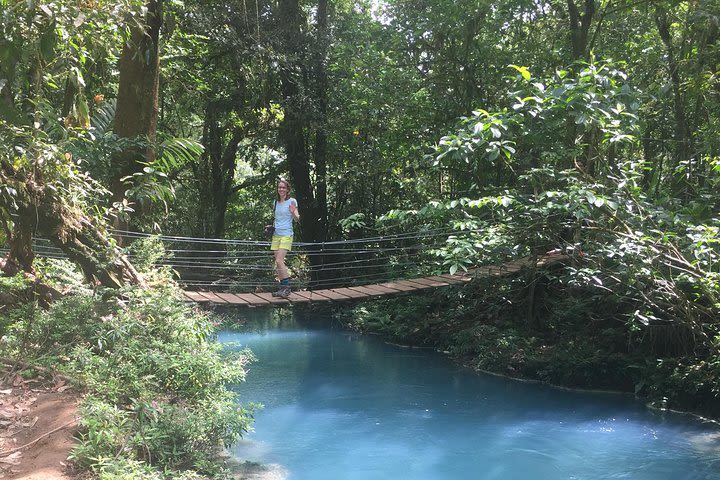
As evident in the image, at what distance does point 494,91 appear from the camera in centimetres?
630

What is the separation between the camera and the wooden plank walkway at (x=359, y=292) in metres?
4.58

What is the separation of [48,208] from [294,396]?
86.9 inches

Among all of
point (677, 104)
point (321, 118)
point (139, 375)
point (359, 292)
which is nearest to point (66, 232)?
point (139, 375)

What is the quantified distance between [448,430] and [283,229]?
2.03 m

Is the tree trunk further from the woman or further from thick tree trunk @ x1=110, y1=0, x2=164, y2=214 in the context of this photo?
the woman

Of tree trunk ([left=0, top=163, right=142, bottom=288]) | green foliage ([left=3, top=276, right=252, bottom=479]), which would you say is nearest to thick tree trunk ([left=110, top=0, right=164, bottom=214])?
tree trunk ([left=0, top=163, right=142, bottom=288])

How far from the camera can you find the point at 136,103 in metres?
4.39

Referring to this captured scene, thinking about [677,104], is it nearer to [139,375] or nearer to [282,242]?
[282,242]

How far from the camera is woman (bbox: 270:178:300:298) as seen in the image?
188 inches

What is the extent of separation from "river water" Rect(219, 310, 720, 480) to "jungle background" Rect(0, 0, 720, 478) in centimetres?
36

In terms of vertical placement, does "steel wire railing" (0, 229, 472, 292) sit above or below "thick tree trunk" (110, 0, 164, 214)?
below

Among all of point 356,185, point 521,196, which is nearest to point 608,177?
→ point 521,196

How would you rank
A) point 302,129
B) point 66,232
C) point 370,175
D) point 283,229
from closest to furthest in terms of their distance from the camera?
point 66,232, point 283,229, point 370,175, point 302,129

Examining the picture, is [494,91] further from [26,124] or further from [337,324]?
[26,124]
